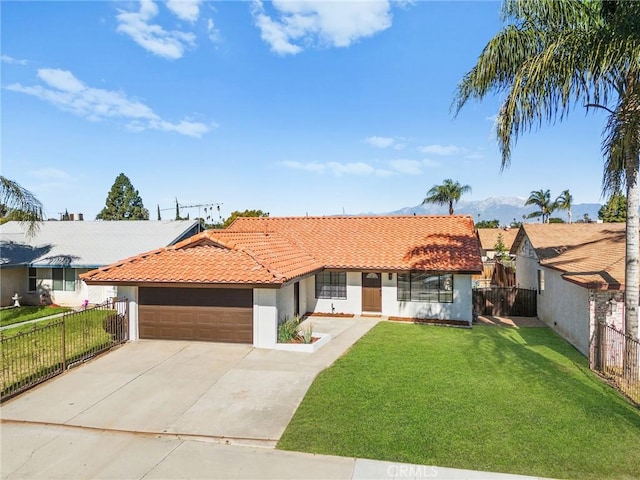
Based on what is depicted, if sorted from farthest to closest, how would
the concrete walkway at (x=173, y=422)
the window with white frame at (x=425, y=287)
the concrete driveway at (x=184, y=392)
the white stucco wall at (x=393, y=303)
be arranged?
the window with white frame at (x=425, y=287)
the white stucco wall at (x=393, y=303)
the concrete driveway at (x=184, y=392)
the concrete walkway at (x=173, y=422)

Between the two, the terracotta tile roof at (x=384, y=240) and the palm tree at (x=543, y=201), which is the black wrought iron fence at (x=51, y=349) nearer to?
the terracotta tile roof at (x=384, y=240)

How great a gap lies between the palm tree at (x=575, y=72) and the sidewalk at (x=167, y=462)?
294 inches

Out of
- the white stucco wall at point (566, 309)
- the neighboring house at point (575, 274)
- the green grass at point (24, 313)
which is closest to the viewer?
the neighboring house at point (575, 274)

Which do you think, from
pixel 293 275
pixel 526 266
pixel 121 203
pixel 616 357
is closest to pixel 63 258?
pixel 293 275

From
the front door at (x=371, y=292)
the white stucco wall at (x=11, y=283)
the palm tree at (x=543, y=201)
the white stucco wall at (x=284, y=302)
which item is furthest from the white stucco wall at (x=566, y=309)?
the palm tree at (x=543, y=201)

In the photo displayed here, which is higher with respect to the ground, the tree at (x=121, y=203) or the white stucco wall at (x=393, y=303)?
the tree at (x=121, y=203)

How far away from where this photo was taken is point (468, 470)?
19.6ft

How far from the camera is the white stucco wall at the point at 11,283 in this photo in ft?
68.5

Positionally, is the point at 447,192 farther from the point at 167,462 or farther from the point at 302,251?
the point at 167,462

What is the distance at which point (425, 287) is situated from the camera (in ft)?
56.5

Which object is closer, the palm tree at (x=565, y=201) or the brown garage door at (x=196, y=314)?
the brown garage door at (x=196, y=314)

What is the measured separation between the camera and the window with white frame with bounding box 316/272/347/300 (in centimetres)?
1828

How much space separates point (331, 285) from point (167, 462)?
1258 centimetres

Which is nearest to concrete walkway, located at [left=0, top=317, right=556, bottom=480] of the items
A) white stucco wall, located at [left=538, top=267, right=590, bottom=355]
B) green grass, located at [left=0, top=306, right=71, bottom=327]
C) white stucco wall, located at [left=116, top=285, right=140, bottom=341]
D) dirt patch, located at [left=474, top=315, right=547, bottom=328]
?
white stucco wall, located at [left=116, top=285, right=140, bottom=341]
